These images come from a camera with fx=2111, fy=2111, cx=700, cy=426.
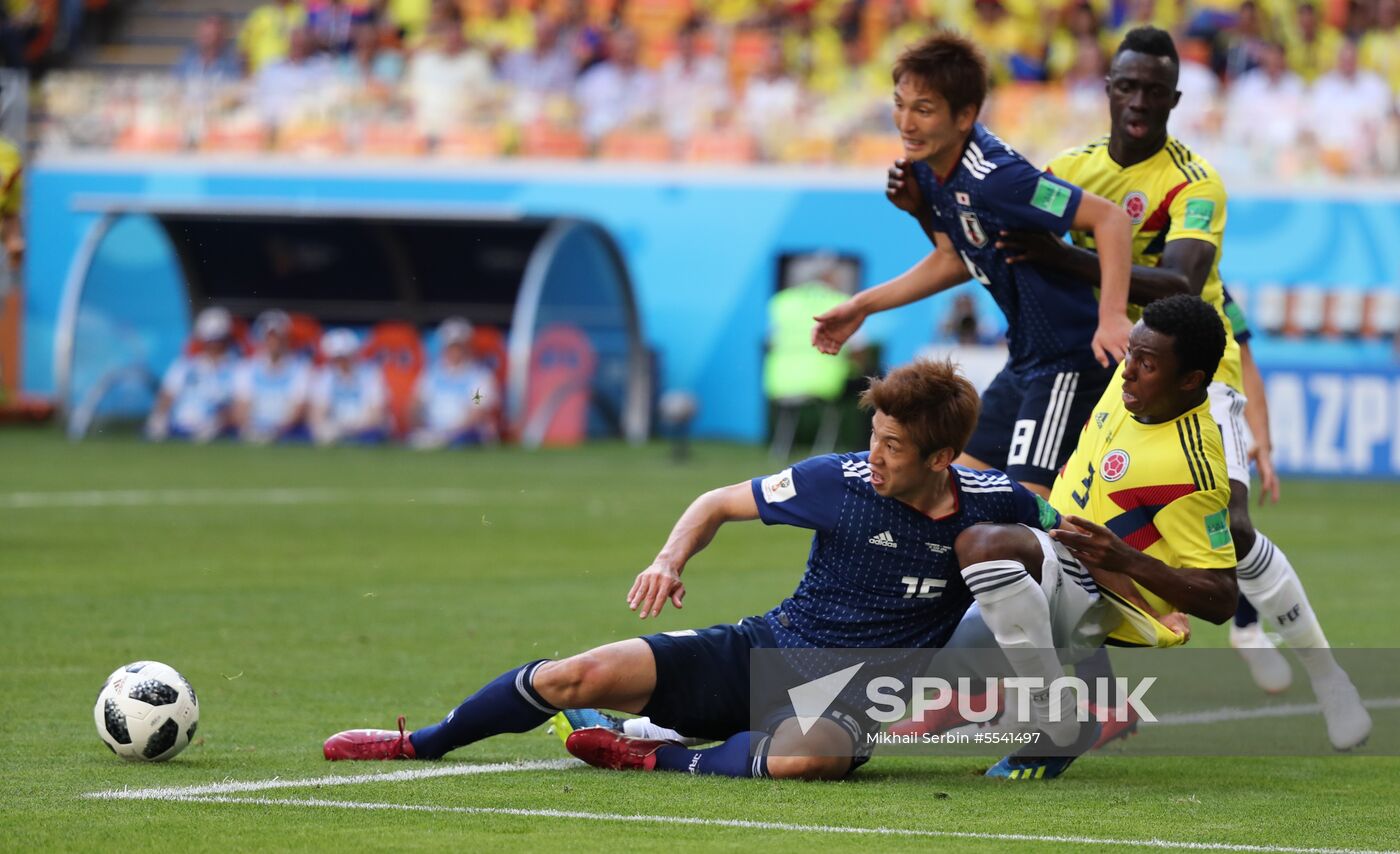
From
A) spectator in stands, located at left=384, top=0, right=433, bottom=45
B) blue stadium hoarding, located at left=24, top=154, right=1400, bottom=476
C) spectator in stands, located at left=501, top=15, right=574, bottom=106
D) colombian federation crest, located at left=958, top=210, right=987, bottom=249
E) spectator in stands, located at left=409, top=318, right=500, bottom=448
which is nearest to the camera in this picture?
colombian federation crest, located at left=958, top=210, right=987, bottom=249

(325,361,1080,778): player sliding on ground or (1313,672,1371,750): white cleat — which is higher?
(325,361,1080,778): player sliding on ground

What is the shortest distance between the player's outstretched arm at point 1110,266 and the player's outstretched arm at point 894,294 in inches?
29.4

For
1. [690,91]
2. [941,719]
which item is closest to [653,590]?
[941,719]

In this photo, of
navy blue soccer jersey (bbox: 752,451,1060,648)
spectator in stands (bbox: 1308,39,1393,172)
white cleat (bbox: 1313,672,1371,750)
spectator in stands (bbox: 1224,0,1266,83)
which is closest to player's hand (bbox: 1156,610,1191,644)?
navy blue soccer jersey (bbox: 752,451,1060,648)

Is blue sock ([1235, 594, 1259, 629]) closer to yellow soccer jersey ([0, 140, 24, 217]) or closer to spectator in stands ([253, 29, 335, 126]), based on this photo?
yellow soccer jersey ([0, 140, 24, 217])

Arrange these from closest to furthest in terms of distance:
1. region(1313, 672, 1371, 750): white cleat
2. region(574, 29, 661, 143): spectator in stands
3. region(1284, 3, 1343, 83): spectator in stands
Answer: region(1313, 672, 1371, 750): white cleat < region(1284, 3, 1343, 83): spectator in stands < region(574, 29, 661, 143): spectator in stands

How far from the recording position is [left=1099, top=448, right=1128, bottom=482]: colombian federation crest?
6.23 metres

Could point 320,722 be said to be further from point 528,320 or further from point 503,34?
point 503,34

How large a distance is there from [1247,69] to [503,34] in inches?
369

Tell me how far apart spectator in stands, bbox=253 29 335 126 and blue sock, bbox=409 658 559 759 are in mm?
20965

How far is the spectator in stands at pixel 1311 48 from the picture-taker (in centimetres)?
Result: 2273

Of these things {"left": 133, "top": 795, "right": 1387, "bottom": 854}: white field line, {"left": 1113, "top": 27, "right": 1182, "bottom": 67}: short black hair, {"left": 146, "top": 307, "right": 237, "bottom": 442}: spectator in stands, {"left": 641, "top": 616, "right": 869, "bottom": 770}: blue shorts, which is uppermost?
{"left": 1113, "top": 27, "right": 1182, "bottom": 67}: short black hair

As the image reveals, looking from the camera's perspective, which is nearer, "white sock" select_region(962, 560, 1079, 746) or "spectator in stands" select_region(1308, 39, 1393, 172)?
"white sock" select_region(962, 560, 1079, 746)

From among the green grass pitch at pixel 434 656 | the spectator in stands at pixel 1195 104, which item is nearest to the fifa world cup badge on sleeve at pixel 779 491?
the green grass pitch at pixel 434 656
